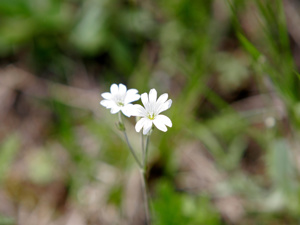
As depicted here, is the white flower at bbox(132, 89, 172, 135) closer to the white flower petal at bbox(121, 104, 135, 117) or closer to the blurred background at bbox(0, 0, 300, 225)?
the white flower petal at bbox(121, 104, 135, 117)

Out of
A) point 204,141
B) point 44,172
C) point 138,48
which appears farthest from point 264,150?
point 44,172

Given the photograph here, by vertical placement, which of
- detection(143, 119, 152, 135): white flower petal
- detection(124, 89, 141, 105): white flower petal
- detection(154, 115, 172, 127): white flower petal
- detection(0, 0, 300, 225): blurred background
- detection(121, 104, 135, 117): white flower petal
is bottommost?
detection(143, 119, 152, 135): white flower petal

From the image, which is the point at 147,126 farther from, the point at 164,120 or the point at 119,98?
the point at 119,98

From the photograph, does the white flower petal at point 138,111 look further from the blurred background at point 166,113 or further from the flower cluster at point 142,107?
the blurred background at point 166,113

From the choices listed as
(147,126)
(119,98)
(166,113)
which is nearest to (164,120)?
(147,126)

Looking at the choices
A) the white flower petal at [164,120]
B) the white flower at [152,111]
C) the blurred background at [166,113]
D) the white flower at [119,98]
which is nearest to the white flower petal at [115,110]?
the white flower at [119,98]

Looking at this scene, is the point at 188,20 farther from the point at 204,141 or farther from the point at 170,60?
the point at 204,141

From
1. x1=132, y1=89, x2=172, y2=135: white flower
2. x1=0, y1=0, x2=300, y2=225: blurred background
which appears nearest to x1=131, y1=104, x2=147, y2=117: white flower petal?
x1=132, y1=89, x2=172, y2=135: white flower
